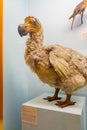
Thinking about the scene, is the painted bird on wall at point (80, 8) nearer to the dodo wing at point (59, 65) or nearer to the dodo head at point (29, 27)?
the dodo head at point (29, 27)

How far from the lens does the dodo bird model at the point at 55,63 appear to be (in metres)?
0.97

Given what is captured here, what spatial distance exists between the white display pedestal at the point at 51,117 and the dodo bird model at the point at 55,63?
76 mm

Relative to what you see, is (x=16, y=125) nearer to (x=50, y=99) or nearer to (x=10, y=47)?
(x=50, y=99)

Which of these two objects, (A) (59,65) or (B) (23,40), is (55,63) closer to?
(A) (59,65)

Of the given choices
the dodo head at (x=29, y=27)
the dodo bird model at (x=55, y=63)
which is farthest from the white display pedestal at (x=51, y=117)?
the dodo head at (x=29, y=27)

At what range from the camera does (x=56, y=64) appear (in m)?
0.95

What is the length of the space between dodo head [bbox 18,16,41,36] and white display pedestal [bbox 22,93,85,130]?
1.61 feet

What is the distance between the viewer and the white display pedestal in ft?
2.94

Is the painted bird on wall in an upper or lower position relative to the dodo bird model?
upper

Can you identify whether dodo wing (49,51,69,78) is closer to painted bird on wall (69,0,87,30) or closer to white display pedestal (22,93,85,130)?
white display pedestal (22,93,85,130)

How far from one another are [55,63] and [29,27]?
307 millimetres

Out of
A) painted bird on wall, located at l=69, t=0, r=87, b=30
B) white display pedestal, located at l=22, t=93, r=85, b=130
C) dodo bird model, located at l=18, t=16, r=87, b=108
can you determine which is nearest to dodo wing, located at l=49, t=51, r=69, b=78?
dodo bird model, located at l=18, t=16, r=87, b=108

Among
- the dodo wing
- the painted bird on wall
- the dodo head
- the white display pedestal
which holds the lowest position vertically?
the white display pedestal

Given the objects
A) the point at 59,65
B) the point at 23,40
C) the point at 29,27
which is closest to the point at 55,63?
the point at 59,65
